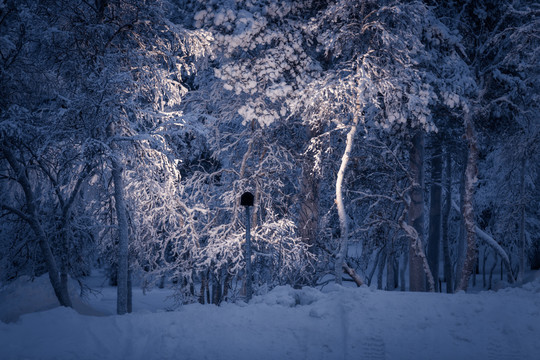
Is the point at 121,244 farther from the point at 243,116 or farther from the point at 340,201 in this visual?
the point at 340,201

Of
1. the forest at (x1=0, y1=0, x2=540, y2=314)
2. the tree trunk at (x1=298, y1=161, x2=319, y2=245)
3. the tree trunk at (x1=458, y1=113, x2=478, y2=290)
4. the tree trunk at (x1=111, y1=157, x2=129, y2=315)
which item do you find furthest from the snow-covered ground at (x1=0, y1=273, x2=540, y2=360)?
the tree trunk at (x1=298, y1=161, x2=319, y2=245)

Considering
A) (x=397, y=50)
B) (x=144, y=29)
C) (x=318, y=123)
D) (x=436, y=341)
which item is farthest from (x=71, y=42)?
(x=436, y=341)

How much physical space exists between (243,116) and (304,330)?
682cm

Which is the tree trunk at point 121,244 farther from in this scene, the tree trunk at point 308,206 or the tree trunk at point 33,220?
the tree trunk at point 308,206

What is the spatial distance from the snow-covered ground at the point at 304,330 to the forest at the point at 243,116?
1.74 meters

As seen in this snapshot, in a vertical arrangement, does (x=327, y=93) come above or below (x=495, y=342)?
above

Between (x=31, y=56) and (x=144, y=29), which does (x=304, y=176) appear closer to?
(x=144, y=29)

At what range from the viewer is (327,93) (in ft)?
34.4

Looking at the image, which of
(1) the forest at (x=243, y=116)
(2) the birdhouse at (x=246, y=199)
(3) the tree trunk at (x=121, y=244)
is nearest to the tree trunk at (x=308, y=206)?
(1) the forest at (x=243, y=116)

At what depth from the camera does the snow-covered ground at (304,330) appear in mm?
5781

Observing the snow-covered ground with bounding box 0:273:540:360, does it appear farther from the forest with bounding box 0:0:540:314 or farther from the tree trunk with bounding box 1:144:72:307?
the tree trunk with bounding box 1:144:72:307

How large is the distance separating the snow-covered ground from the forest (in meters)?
1.74

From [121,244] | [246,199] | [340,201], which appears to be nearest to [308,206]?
[340,201]

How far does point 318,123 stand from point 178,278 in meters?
6.08
